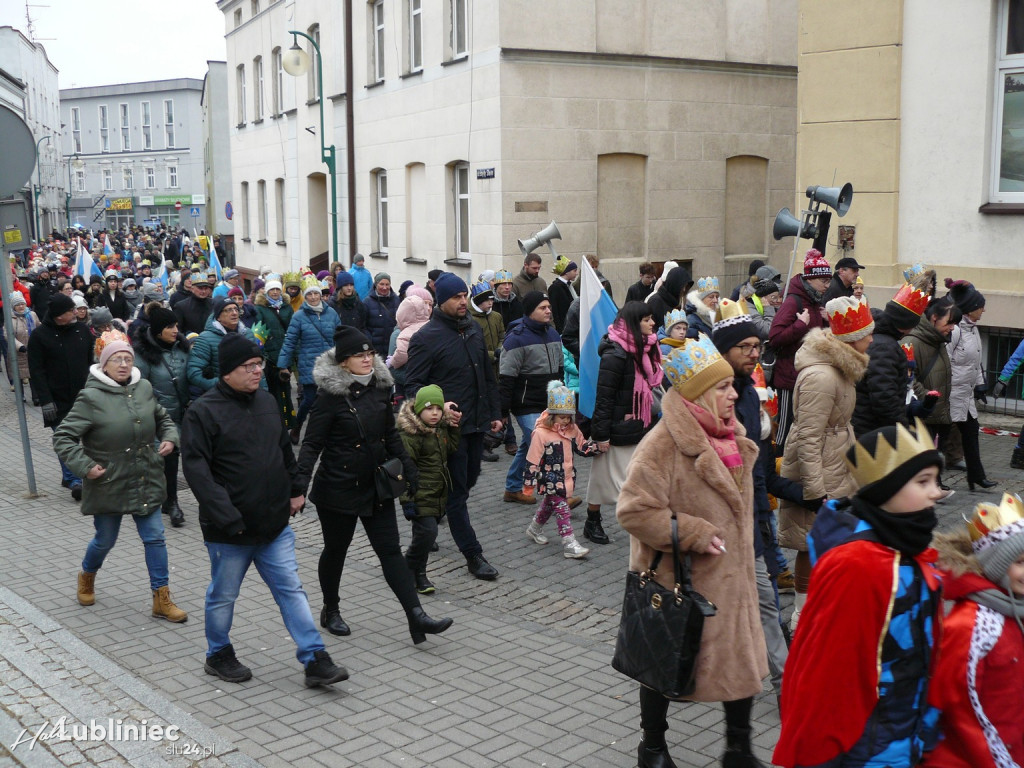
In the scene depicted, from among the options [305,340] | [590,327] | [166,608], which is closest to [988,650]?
[166,608]

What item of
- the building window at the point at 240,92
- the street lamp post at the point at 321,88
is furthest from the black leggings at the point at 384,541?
the building window at the point at 240,92

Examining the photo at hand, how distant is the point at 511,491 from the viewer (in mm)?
10062

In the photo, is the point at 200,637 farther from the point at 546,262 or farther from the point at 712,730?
the point at 546,262

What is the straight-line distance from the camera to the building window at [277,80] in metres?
30.8

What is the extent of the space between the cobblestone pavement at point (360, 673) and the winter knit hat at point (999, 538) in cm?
209

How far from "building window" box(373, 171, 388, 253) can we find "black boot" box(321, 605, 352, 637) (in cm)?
1730

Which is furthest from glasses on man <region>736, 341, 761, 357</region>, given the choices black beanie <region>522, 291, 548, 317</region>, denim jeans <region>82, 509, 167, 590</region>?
black beanie <region>522, 291, 548, 317</region>

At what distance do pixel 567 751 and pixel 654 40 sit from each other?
15.9 metres

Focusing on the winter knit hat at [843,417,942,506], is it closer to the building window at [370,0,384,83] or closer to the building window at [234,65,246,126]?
Answer: the building window at [370,0,384,83]

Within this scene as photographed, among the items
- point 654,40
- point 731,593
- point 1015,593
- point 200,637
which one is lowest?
point 200,637

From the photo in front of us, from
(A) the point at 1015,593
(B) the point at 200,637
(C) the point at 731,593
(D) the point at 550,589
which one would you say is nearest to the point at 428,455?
(D) the point at 550,589

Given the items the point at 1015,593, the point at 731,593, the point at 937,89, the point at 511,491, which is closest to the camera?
the point at 1015,593
